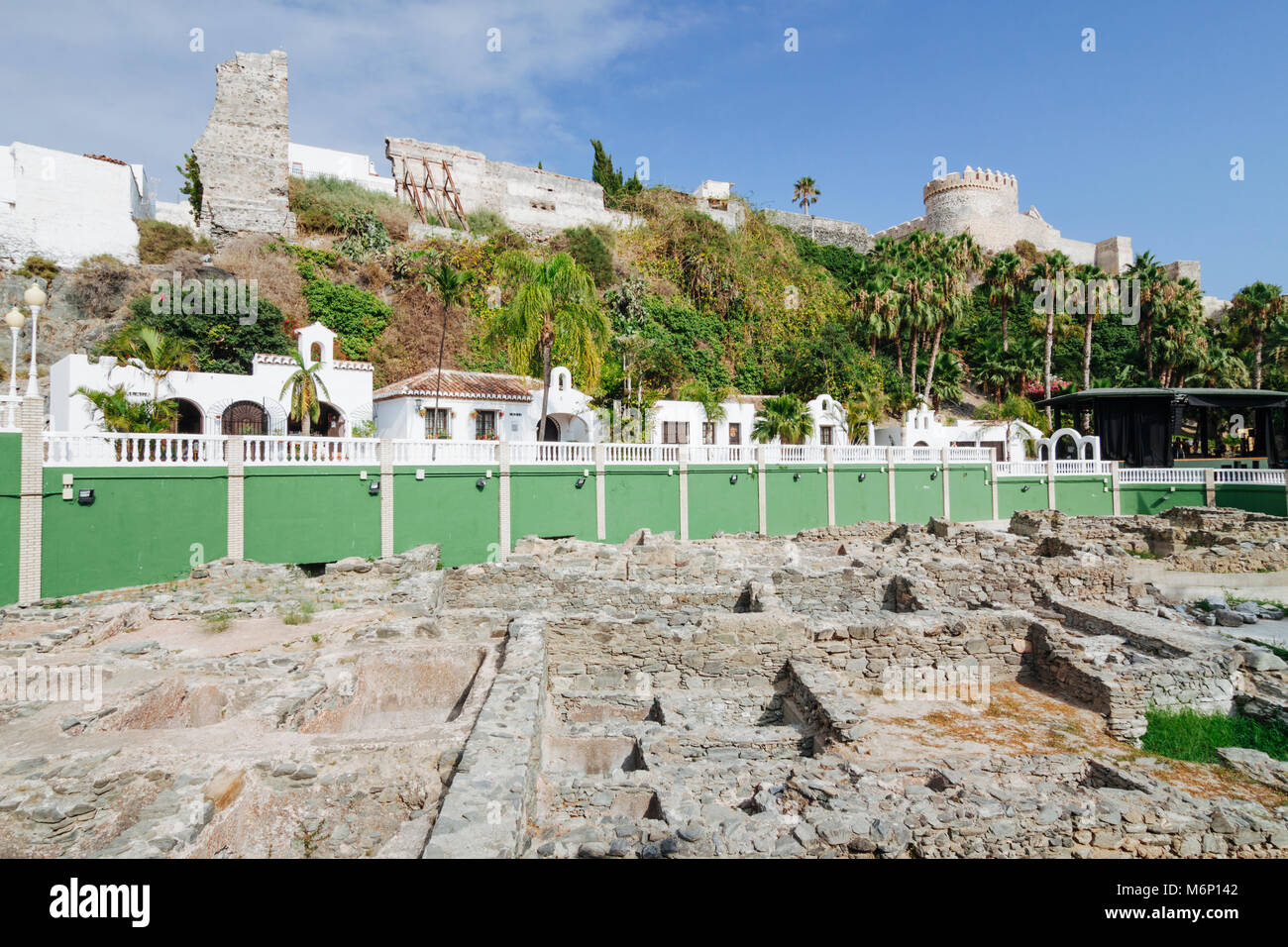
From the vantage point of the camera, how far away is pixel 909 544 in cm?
2078

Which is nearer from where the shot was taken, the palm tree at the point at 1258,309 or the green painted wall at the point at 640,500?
the green painted wall at the point at 640,500

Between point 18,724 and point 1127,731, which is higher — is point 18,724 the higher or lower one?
the higher one

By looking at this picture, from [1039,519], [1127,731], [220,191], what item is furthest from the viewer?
[220,191]

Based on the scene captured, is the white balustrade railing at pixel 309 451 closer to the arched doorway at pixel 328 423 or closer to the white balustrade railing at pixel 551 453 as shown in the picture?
the white balustrade railing at pixel 551 453

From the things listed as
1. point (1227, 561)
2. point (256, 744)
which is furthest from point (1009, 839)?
point (1227, 561)

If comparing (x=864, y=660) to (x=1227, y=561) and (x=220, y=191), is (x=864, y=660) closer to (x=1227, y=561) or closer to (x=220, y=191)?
(x=1227, y=561)

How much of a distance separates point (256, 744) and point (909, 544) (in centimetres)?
1857

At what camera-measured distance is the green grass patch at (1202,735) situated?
8.69 metres

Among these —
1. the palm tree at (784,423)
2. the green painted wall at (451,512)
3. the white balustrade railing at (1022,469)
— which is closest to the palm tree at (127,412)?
the green painted wall at (451,512)

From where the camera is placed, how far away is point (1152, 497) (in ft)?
107

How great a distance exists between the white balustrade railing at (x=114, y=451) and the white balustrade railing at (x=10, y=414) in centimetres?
73

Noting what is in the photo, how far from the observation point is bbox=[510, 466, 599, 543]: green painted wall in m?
22.2

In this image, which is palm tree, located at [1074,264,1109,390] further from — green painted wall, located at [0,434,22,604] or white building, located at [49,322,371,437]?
green painted wall, located at [0,434,22,604]

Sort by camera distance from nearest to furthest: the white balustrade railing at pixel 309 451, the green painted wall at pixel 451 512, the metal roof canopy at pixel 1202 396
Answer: the white balustrade railing at pixel 309 451
the green painted wall at pixel 451 512
the metal roof canopy at pixel 1202 396
